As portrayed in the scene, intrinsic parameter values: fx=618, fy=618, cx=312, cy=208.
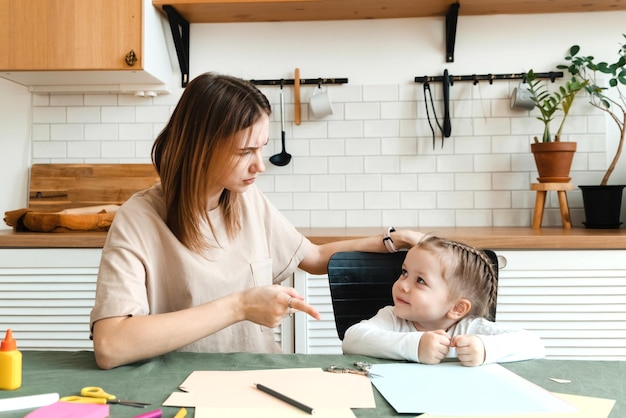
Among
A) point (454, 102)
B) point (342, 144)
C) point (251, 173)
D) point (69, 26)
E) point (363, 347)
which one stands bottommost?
point (363, 347)

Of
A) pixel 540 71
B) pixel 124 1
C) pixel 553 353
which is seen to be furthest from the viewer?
pixel 540 71

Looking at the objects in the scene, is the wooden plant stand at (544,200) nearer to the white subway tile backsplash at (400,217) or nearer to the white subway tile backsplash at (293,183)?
the white subway tile backsplash at (400,217)

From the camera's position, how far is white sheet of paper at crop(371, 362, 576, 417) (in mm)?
940

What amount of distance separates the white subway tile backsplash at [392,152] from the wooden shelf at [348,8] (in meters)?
0.35

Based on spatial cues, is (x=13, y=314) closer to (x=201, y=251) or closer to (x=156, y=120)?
(x=156, y=120)

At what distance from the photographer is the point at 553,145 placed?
2787 millimetres

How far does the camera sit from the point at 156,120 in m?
3.15

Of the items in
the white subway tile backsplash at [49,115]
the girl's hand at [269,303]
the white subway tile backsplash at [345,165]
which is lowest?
the girl's hand at [269,303]

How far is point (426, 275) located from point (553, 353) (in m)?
1.15

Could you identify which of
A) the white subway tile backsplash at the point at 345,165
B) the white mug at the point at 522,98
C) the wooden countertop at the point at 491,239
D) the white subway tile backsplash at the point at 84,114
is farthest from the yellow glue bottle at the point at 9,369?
the white mug at the point at 522,98

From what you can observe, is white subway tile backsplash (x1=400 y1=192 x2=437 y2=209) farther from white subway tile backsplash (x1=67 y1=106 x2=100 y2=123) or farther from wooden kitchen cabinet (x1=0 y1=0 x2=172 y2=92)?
white subway tile backsplash (x1=67 y1=106 x2=100 y2=123)

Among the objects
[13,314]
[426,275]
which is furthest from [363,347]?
[13,314]

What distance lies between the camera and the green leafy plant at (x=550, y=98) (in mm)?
2840

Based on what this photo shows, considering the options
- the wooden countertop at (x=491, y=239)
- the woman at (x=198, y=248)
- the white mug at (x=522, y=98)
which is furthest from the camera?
the white mug at (x=522, y=98)
